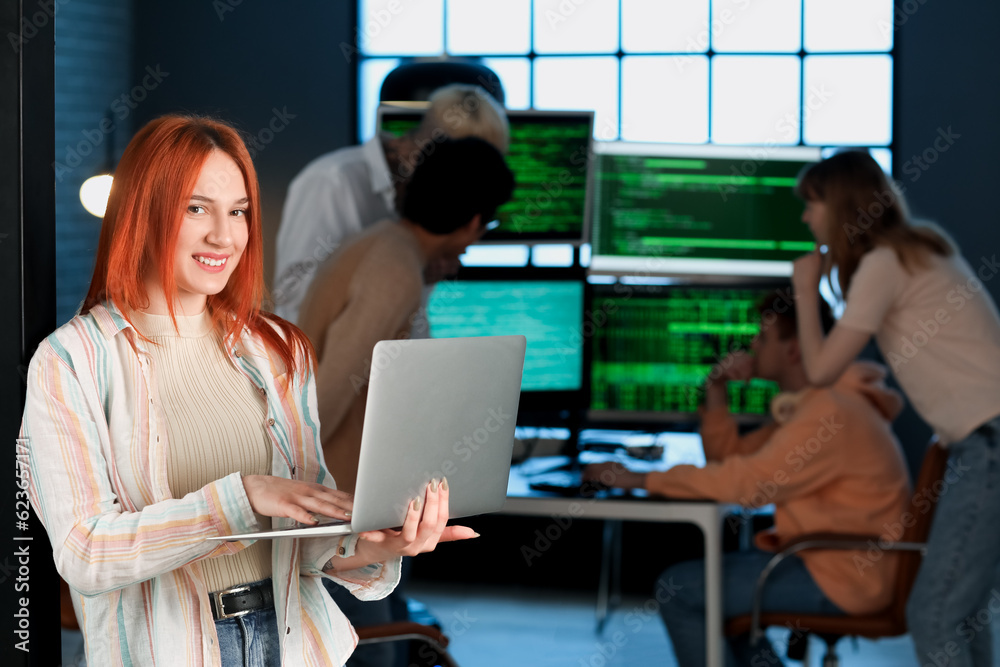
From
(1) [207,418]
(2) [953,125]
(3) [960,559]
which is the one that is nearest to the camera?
(1) [207,418]

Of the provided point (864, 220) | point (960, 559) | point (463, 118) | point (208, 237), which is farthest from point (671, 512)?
point (208, 237)

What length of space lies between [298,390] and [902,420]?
384cm

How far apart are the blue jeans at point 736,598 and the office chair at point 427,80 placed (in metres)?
1.57

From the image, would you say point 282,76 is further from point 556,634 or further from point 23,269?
point 23,269

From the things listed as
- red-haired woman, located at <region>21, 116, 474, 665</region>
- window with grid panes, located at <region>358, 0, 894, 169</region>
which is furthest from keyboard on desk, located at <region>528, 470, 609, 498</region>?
window with grid panes, located at <region>358, 0, 894, 169</region>

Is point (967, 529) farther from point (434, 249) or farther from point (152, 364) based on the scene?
point (152, 364)

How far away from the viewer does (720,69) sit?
4773 millimetres

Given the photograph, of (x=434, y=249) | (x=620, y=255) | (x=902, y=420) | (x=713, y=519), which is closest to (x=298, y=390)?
(x=434, y=249)

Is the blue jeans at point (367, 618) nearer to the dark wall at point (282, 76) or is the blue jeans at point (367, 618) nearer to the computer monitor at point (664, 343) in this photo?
the computer monitor at point (664, 343)

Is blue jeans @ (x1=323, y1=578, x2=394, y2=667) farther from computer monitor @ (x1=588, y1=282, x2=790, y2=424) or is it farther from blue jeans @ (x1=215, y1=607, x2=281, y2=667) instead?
computer monitor @ (x1=588, y1=282, x2=790, y2=424)

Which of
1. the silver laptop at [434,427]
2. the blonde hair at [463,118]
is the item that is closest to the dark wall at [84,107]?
the blonde hair at [463,118]

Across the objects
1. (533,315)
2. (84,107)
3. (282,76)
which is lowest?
(533,315)

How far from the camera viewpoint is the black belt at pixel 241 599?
116 cm

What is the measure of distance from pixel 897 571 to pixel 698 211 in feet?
4.49
